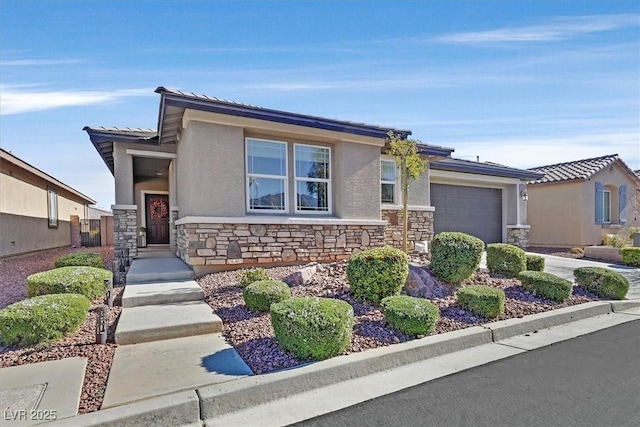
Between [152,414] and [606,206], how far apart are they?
855 inches

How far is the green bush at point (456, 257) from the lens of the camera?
6.73m

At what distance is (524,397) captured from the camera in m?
3.42

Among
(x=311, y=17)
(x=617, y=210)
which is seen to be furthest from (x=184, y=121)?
(x=617, y=210)

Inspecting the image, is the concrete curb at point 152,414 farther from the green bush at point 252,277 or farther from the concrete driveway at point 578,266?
the concrete driveway at point 578,266

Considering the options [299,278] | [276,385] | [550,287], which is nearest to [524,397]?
[276,385]

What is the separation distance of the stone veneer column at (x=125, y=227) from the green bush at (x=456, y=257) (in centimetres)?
868

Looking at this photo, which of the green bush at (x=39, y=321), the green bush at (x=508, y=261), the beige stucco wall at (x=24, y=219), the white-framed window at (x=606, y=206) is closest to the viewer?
the green bush at (x=39, y=321)

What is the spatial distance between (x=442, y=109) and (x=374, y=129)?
8.27 feet

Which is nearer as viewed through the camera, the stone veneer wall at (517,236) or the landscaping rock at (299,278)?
the landscaping rock at (299,278)

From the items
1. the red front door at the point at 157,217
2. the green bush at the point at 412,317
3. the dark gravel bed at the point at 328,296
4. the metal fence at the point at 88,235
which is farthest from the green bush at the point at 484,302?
the metal fence at the point at 88,235

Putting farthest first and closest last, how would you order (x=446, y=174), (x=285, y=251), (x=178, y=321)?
(x=446, y=174) → (x=285, y=251) → (x=178, y=321)

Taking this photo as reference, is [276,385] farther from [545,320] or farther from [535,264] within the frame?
[535,264]

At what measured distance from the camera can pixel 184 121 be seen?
26.1 feet

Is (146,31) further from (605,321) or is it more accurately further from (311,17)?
(605,321)
